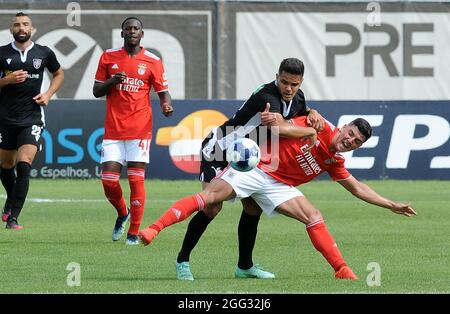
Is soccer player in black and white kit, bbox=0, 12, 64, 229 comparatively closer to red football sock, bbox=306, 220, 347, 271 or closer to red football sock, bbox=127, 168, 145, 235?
red football sock, bbox=127, 168, 145, 235

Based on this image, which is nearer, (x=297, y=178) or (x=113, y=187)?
(x=297, y=178)

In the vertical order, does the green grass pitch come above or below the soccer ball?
below

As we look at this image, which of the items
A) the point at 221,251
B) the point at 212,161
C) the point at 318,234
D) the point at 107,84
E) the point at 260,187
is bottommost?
the point at 221,251

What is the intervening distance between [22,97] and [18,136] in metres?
0.44

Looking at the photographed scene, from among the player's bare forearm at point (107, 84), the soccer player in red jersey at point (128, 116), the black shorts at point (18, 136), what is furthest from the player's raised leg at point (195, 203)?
the black shorts at point (18, 136)

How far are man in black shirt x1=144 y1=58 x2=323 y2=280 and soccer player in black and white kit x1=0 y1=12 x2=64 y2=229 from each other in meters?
3.87

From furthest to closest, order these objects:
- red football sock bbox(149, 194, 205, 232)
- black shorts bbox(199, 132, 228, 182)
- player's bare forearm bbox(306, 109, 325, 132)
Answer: black shorts bbox(199, 132, 228, 182), player's bare forearm bbox(306, 109, 325, 132), red football sock bbox(149, 194, 205, 232)

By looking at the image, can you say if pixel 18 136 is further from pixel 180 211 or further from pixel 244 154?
pixel 244 154

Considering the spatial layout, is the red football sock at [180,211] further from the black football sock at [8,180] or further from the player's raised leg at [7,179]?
the black football sock at [8,180]

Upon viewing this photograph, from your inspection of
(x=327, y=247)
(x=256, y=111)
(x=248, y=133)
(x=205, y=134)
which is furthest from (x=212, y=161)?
(x=205, y=134)

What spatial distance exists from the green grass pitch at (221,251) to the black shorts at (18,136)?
97cm

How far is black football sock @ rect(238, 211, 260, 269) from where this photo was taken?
34.5 ft

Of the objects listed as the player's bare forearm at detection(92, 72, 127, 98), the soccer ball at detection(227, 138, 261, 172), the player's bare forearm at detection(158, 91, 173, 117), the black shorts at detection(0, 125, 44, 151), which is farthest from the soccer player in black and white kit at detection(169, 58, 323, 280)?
the black shorts at detection(0, 125, 44, 151)

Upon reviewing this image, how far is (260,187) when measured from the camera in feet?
33.4
